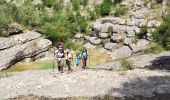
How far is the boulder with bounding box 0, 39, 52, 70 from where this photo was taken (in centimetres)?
4928

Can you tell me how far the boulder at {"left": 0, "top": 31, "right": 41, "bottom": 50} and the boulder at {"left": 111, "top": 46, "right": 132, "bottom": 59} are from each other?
36.2 ft

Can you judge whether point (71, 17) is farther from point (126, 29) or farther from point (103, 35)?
point (126, 29)

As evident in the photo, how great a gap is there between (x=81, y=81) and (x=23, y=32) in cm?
2669

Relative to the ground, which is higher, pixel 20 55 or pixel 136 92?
pixel 136 92

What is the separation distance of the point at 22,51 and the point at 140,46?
16995mm

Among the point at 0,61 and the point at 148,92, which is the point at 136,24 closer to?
the point at 0,61

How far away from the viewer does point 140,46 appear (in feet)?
190

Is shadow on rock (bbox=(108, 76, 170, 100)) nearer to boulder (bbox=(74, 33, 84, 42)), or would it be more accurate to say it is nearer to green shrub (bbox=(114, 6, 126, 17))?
boulder (bbox=(74, 33, 84, 42))

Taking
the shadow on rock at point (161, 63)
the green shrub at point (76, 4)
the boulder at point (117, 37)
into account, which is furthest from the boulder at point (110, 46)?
the shadow on rock at point (161, 63)

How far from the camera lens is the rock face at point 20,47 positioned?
1957 inches

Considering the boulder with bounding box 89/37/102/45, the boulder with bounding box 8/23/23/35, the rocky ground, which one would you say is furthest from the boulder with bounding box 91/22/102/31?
the rocky ground

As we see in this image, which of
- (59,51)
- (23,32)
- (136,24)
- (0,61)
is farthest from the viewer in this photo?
(136,24)

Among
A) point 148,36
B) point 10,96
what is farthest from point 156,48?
point 10,96

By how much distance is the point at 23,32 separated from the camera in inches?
2186
